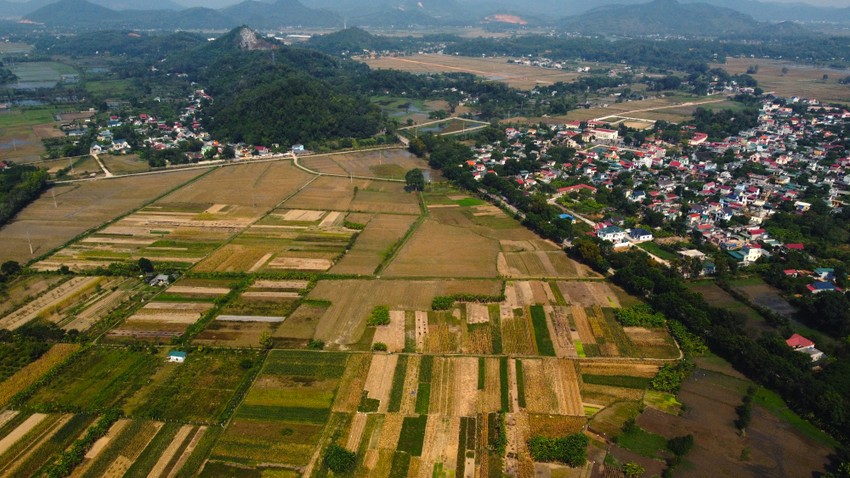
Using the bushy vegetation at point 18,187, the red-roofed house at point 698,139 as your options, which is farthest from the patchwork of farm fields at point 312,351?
the red-roofed house at point 698,139

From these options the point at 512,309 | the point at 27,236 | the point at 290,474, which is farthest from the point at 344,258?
the point at 27,236

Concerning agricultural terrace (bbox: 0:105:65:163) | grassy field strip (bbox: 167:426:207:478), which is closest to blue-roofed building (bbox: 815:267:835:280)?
grassy field strip (bbox: 167:426:207:478)

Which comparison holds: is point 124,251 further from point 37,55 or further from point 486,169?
point 37,55

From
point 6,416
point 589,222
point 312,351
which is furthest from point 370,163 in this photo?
point 6,416

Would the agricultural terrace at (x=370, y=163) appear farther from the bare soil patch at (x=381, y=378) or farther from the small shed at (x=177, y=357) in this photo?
the small shed at (x=177, y=357)

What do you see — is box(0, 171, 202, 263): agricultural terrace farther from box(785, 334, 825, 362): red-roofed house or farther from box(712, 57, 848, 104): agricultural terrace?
box(712, 57, 848, 104): agricultural terrace

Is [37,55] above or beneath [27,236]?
above
